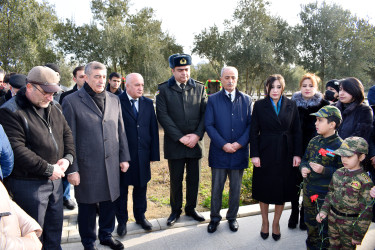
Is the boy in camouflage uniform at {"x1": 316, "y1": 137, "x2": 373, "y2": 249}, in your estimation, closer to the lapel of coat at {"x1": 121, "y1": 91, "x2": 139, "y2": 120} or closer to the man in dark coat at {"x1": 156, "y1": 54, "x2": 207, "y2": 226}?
the man in dark coat at {"x1": 156, "y1": 54, "x2": 207, "y2": 226}

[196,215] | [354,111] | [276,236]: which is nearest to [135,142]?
[196,215]

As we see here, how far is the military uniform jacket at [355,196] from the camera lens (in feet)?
7.68

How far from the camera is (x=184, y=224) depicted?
142 inches

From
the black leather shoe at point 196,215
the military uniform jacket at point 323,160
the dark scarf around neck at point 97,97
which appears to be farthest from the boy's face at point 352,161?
the dark scarf around neck at point 97,97

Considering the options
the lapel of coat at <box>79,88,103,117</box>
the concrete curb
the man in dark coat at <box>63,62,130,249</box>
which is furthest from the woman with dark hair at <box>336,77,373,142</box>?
the lapel of coat at <box>79,88,103,117</box>

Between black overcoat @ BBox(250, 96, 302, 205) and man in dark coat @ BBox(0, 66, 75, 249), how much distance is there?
2.24m

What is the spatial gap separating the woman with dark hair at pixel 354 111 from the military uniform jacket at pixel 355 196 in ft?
2.31

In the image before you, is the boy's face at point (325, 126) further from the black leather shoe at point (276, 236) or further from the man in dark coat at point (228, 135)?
the black leather shoe at point (276, 236)

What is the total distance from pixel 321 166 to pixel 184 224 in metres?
1.94

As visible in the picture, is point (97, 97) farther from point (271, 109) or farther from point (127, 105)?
point (271, 109)

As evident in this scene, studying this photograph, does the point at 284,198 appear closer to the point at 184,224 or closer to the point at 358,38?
the point at 184,224

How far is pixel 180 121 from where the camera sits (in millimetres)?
3615

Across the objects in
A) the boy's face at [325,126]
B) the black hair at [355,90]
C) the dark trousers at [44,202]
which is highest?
the black hair at [355,90]

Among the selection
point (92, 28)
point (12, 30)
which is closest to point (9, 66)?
point (12, 30)
